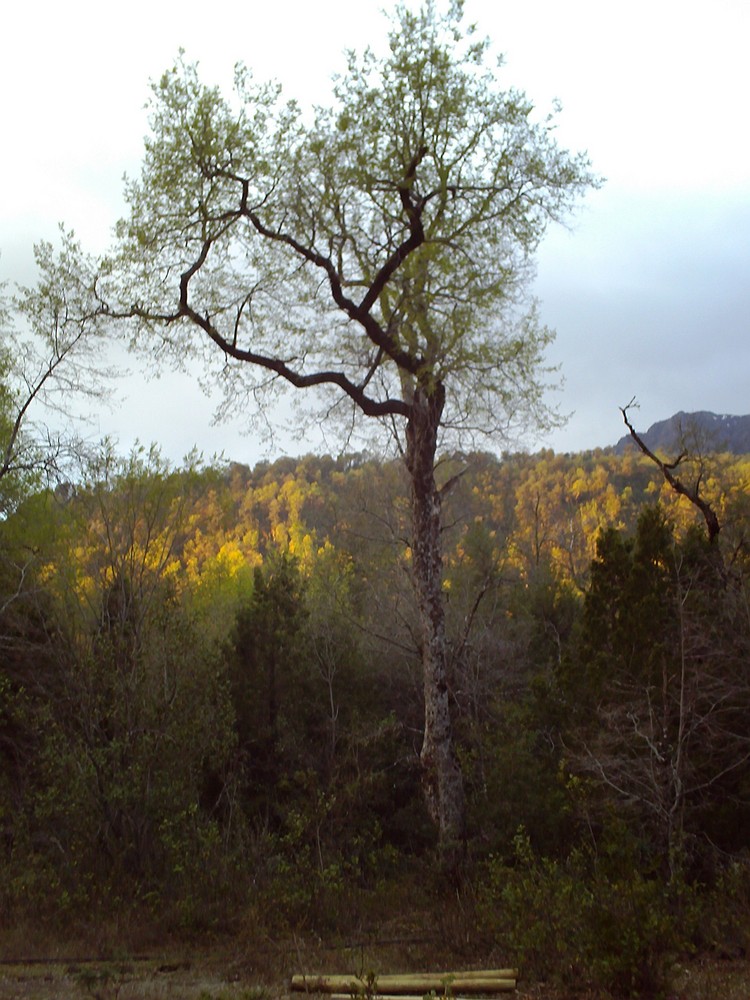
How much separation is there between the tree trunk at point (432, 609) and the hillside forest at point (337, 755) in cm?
48

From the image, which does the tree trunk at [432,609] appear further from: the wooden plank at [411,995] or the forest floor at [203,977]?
the wooden plank at [411,995]

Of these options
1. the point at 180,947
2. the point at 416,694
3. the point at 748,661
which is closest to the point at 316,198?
the point at 748,661

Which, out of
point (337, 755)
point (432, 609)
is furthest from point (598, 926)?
point (337, 755)

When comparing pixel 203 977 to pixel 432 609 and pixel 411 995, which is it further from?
pixel 432 609

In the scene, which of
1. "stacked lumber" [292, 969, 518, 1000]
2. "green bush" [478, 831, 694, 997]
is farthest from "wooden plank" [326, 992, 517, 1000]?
"green bush" [478, 831, 694, 997]

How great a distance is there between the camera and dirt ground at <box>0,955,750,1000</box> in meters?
6.36

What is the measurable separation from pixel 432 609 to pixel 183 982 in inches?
269

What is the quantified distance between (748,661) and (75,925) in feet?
29.4

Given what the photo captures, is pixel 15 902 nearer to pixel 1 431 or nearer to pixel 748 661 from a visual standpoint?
pixel 1 431

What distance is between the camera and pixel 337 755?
53.7 feet

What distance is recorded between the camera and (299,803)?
46.1ft

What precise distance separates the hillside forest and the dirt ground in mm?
327

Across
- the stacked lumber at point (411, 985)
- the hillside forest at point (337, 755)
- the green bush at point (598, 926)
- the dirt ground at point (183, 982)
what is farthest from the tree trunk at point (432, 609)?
the stacked lumber at point (411, 985)

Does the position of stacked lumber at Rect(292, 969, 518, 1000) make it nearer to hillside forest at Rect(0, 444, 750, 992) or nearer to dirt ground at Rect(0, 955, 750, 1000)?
dirt ground at Rect(0, 955, 750, 1000)
